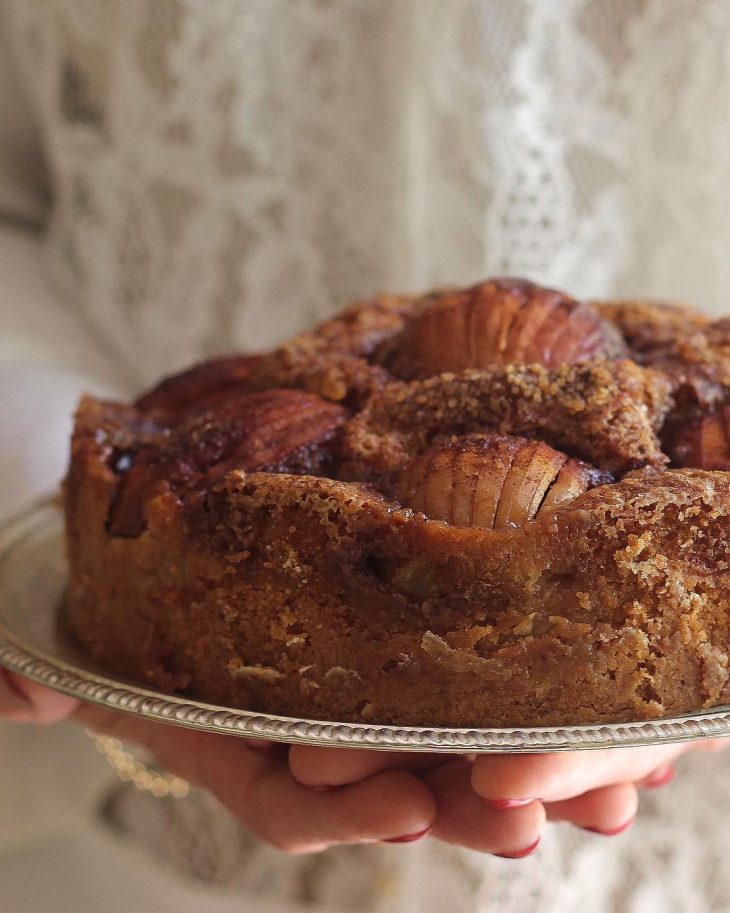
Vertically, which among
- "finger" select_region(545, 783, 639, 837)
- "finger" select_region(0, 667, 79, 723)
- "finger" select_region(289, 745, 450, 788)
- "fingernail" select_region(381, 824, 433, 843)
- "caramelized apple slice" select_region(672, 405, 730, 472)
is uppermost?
"caramelized apple slice" select_region(672, 405, 730, 472)

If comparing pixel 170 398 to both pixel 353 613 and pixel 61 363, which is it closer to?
pixel 353 613

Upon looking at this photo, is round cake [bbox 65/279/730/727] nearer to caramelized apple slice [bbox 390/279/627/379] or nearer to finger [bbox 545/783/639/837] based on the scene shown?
caramelized apple slice [bbox 390/279/627/379]

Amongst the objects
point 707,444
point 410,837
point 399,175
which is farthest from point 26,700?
point 399,175

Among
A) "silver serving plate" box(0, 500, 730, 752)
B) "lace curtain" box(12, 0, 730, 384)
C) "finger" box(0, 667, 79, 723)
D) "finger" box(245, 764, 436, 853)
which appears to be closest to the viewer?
"silver serving plate" box(0, 500, 730, 752)

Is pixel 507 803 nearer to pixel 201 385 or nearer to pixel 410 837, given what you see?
pixel 410 837

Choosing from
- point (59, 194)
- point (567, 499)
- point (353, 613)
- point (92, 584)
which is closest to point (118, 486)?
point (92, 584)

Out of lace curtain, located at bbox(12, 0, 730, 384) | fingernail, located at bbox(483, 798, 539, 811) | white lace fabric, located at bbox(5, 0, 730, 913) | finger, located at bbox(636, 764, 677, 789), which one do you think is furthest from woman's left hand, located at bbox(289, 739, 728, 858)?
lace curtain, located at bbox(12, 0, 730, 384)
